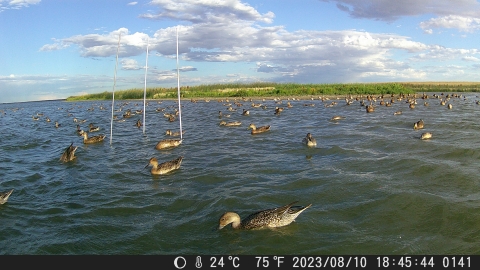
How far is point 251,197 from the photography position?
9867mm

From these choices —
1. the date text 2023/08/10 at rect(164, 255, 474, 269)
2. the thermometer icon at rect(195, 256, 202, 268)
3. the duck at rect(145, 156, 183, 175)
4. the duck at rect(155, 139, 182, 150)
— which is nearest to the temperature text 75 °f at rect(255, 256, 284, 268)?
the date text 2023/08/10 at rect(164, 255, 474, 269)

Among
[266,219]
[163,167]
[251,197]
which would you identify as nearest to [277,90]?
[163,167]

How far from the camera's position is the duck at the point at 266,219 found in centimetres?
756

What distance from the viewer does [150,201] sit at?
9867 millimetres

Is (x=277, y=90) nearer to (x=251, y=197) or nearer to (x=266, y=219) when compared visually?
(x=251, y=197)

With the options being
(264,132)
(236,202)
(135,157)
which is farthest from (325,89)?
(236,202)

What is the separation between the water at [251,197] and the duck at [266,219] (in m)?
0.15

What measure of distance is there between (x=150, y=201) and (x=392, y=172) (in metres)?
6.99

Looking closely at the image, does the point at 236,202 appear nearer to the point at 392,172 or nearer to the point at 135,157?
the point at 392,172

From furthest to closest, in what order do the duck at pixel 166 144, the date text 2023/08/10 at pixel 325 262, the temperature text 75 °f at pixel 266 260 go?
1. the duck at pixel 166 144
2. the temperature text 75 °f at pixel 266 260
3. the date text 2023/08/10 at pixel 325 262

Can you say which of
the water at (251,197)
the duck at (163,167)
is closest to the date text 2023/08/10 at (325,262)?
the water at (251,197)

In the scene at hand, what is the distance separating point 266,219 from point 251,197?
2301mm

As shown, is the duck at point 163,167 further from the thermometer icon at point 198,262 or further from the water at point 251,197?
the thermometer icon at point 198,262

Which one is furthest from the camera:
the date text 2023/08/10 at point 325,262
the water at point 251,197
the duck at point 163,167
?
the duck at point 163,167
